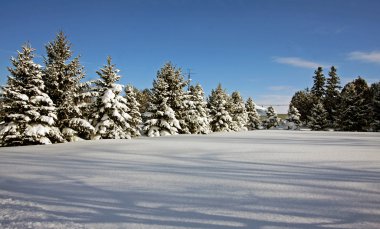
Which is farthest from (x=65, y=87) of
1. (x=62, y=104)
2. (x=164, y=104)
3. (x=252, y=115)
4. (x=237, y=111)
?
(x=252, y=115)

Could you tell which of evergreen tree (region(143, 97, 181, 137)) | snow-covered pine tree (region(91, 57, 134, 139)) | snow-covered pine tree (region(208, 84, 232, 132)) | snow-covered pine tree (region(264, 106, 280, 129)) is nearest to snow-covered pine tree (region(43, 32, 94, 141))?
snow-covered pine tree (region(91, 57, 134, 139))

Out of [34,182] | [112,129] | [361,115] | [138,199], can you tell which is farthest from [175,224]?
[361,115]

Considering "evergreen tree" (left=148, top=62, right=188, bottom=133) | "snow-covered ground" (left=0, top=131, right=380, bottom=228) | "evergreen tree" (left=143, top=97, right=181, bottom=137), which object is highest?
"evergreen tree" (left=148, top=62, right=188, bottom=133)

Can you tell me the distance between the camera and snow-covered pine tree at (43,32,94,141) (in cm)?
1889

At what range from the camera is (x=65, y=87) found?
19359 mm

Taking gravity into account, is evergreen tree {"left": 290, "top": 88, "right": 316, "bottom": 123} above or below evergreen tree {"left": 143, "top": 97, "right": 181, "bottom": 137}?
above

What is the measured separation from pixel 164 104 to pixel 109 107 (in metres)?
7.58

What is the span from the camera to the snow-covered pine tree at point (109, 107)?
2302 centimetres

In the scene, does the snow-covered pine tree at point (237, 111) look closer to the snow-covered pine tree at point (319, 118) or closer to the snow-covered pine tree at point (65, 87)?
the snow-covered pine tree at point (319, 118)

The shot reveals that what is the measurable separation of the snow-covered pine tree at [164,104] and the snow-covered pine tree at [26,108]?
1235 cm

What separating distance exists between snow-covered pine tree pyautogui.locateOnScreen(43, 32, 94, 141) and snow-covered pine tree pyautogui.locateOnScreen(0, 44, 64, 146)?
145cm

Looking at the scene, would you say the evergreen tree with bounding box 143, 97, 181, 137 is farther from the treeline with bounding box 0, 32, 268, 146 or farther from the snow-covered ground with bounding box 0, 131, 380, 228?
the snow-covered ground with bounding box 0, 131, 380, 228

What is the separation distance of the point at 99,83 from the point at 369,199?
23.1m

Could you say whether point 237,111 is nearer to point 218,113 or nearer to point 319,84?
point 218,113
